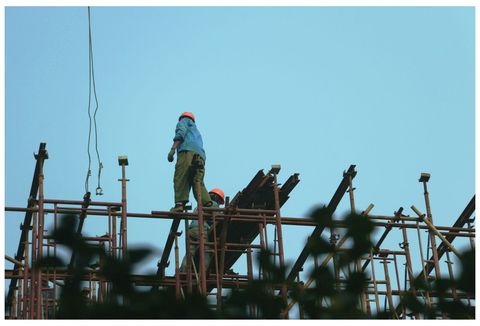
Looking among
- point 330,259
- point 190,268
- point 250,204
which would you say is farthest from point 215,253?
point 330,259

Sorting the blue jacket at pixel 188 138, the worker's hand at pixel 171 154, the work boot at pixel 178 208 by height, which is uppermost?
the blue jacket at pixel 188 138

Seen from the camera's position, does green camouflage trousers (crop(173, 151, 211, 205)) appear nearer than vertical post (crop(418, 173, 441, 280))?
Yes

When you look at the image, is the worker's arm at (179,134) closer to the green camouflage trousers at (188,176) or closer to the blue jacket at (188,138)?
the blue jacket at (188,138)

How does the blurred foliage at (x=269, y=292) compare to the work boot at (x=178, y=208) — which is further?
the work boot at (x=178, y=208)

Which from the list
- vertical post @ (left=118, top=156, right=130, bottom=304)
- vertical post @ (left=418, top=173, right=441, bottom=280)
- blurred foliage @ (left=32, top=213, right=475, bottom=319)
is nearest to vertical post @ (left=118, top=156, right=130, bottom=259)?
vertical post @ (left=118, top=156, right=130, bottom=304)

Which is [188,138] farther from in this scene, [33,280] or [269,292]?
[269,292]

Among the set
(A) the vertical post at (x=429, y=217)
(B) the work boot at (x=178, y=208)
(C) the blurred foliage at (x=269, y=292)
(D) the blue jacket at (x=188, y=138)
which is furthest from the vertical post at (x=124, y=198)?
(C) the blurred foliage at (x=269, y=292)

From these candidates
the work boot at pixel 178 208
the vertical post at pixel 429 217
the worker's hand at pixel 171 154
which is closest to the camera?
the work boot at pixel 178 208

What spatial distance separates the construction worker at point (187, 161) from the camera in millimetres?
16859

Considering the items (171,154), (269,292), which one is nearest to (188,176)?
(171,154)

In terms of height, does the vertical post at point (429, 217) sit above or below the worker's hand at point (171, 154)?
below

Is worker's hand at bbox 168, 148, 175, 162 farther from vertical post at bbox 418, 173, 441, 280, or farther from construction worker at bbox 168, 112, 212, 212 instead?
vertical post at bbox 418, 173, 441, 280

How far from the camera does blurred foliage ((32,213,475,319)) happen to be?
6.93 meters

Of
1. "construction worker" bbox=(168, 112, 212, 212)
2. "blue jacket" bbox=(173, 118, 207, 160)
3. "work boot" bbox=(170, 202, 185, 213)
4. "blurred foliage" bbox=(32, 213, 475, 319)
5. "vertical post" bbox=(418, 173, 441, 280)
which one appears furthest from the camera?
"blue jacket" bbox=(173, 118, 207, 160)
